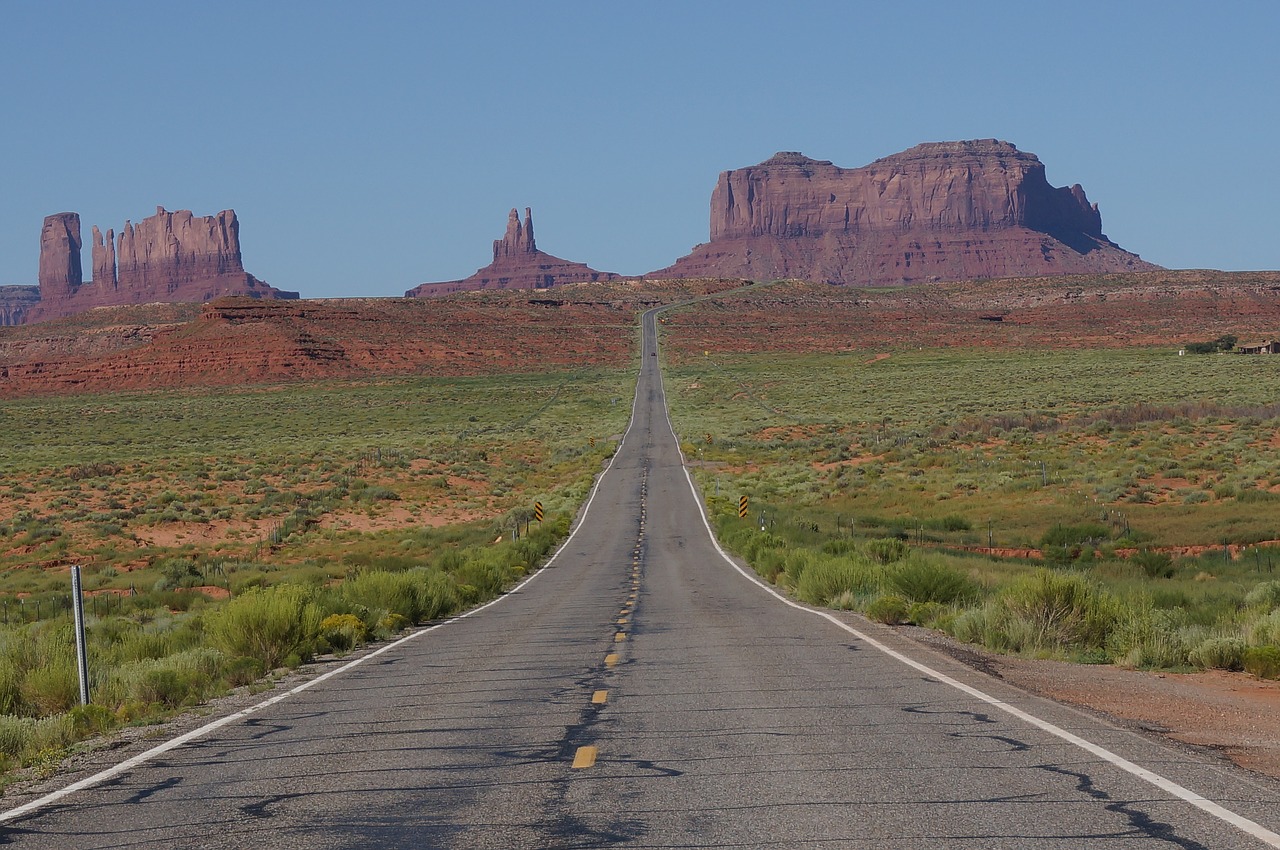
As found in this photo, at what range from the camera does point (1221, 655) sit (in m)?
13.2

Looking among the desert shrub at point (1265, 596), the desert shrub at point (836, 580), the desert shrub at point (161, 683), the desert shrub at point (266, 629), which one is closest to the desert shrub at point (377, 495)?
the desert shrub at point (836, 580)

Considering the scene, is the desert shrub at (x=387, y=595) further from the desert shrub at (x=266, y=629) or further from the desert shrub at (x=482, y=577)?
the desert shrub at (x=266, y=629)

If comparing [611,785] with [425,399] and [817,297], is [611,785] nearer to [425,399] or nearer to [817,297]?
[425,399]

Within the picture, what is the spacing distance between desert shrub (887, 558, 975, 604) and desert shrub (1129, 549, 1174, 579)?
1092cm

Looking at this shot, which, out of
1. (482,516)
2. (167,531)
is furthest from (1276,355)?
(167,531)

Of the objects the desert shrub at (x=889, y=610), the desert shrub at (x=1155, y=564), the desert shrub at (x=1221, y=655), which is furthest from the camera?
the desert shrub at (x=1155, y=564)

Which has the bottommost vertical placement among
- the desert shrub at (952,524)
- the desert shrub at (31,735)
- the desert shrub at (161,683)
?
the desert shrub at (952,524)

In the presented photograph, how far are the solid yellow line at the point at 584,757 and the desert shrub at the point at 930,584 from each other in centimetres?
1217

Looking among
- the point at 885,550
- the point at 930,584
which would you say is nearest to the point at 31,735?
the point at 930,584

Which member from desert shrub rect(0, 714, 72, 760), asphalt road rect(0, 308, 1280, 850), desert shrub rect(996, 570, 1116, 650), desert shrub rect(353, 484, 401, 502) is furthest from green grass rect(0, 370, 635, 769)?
desert shrub rect(996, 570, 1116, 650)

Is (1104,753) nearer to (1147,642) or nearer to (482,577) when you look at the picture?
(1147,642)

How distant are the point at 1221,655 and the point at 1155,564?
1753cm

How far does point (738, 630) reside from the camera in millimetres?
17047

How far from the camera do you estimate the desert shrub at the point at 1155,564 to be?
29.3 m
